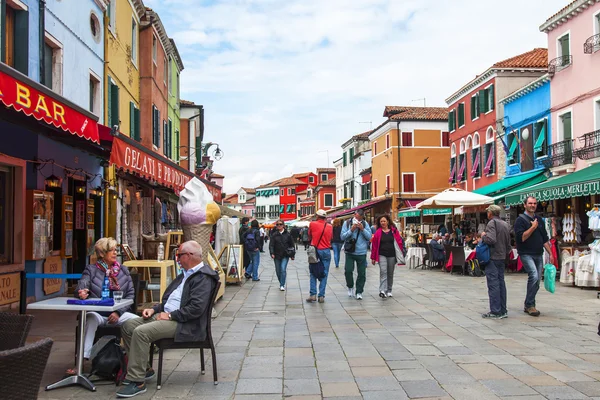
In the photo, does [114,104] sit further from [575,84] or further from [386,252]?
[575,84]

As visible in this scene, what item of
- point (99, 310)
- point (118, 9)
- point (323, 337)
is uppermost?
point (118, 9)

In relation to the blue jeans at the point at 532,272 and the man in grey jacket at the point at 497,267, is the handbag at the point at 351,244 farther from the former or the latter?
the blue jeans at the point at 532,272

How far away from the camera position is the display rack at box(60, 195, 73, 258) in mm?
11859

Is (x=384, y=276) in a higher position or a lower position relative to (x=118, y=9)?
lower

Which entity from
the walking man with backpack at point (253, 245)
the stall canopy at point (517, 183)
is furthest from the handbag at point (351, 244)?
the stall canopy at point (517, 183)

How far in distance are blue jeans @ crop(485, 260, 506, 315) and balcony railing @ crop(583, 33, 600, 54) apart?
1282cm

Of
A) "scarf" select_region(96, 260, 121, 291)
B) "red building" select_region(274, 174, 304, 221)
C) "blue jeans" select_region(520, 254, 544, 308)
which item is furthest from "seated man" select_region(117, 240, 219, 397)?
"red building" select_region(274, 174, 304, 221)

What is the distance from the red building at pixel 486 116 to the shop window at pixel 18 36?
21567 millimetres

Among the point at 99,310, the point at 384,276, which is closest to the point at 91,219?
the point at 384,276

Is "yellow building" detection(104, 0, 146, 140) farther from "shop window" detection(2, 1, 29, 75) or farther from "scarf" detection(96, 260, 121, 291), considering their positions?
"scarf" detection(96, 260, 121, 291)

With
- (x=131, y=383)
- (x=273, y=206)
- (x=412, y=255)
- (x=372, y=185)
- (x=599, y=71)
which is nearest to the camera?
(x=131, y=383)

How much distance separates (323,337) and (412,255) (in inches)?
550

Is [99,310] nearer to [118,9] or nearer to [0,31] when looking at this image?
[0,31]

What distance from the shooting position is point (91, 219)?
44.5 ft
